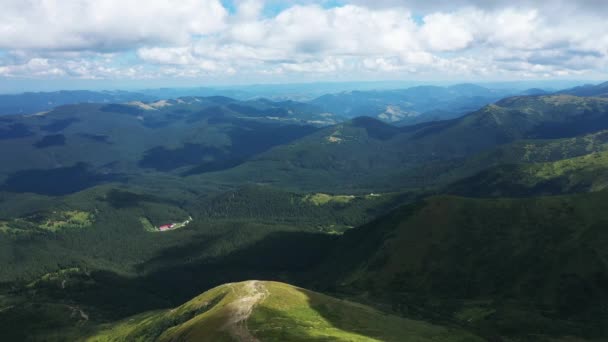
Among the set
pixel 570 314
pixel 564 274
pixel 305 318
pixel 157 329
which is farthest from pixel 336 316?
pixel 564 274

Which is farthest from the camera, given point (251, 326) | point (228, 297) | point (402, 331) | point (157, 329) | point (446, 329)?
point (157, 329)

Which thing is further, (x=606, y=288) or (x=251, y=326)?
(x=606, y=288)

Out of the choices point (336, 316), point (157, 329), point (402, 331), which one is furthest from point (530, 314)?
point (157, 329)

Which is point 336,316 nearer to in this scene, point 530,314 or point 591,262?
point 530,314

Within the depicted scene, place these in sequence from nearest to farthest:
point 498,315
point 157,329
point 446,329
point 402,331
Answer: point 402,331, point 446,329, point 498,315, point 157,329

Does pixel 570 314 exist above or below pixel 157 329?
above

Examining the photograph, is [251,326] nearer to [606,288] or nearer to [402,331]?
[402,331]

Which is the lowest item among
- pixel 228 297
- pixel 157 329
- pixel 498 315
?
pixel 157 329
